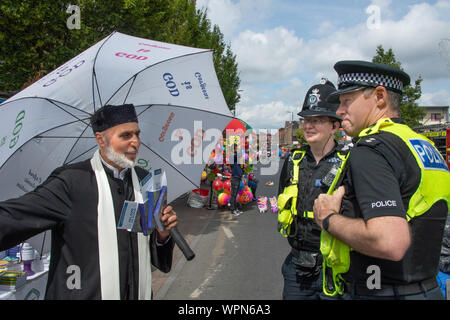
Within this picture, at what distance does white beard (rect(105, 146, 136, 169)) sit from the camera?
2.16 metres

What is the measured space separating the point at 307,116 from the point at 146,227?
5.85 feet

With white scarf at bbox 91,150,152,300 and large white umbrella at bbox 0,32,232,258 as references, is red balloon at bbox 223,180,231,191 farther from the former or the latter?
white scarf at bbox 91,150,152,300

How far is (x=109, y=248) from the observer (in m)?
1.92

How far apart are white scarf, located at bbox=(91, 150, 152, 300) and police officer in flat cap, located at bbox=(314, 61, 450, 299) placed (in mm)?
1000

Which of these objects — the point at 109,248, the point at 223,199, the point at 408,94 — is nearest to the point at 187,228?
the point at 223,199

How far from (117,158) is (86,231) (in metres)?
0.46

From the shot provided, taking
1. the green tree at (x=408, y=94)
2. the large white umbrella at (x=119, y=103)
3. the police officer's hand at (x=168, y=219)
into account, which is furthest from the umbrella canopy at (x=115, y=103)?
the green tree at (x=408, y=94)

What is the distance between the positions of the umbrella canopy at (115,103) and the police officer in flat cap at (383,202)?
4.95 ft

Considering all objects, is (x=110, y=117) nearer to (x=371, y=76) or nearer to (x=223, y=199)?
(x=371, y=76)

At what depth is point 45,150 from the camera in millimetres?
2578

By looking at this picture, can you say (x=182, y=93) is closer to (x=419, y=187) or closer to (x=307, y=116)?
(x=307, y=116)

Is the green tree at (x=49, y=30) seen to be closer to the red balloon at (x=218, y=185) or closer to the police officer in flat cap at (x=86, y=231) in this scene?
the red balloon at (x=218, y=185)

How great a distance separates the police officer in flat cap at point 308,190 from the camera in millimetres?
2748

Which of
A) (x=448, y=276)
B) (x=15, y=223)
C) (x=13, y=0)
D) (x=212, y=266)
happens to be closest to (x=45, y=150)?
(x=15, y=223)
